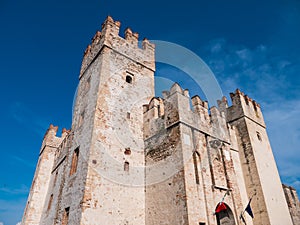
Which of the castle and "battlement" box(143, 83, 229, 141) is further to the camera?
"battlement" box(143, 83, 229, 141)

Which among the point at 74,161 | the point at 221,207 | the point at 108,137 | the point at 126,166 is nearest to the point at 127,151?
the point at 126,166

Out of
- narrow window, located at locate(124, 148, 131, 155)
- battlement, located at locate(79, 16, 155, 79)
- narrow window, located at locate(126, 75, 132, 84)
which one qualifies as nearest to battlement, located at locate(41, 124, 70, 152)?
battlement, located at locate(79, 16, 155, 79)

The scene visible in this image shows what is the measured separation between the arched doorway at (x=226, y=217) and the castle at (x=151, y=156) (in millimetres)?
44

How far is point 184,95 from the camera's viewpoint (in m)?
12.0

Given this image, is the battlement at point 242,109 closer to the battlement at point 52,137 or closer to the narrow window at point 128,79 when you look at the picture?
the narrow window at point 128,79

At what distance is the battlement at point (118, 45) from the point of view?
48.2 ft

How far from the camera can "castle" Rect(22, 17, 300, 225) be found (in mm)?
9922

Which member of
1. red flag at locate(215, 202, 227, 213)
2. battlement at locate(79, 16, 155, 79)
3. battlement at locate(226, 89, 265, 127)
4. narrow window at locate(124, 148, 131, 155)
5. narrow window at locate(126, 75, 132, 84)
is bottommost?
red flag at locate(215, 202, 227, 213)

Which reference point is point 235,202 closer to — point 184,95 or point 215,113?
point 215,113

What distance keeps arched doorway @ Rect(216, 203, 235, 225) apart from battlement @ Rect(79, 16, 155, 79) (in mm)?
9818

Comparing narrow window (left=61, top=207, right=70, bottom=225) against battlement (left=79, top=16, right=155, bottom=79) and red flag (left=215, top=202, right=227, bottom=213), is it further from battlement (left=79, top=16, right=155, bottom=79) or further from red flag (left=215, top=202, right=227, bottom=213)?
battlement (left=79, top=16, right=155, bottom=79)

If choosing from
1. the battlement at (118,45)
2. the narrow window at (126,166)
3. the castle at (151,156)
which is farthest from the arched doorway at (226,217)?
the battlement at (118,45)

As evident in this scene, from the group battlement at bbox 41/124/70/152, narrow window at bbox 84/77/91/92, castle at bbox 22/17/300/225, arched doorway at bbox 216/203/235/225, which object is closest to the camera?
castle at bbox 22/17/300/225

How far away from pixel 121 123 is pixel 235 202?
6817 millimetres
